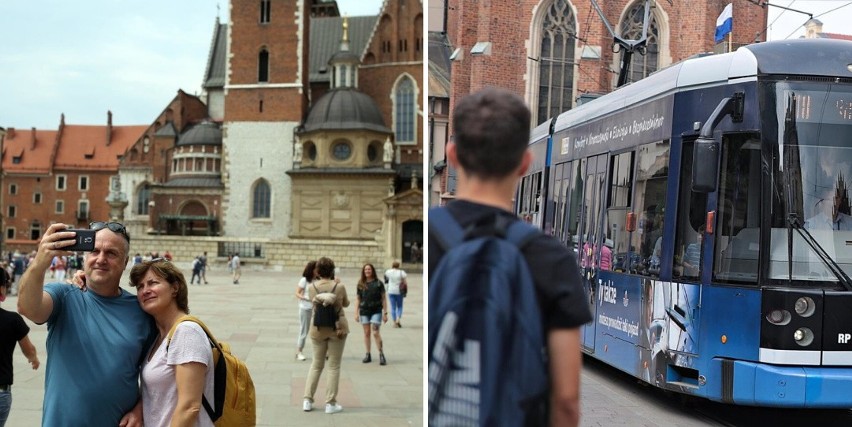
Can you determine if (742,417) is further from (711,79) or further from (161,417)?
(161,417)

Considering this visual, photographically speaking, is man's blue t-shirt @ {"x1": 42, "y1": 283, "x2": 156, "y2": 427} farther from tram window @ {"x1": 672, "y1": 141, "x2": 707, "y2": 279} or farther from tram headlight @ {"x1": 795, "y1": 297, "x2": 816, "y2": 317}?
tram headlight @ {"x1": 795, "y1": 297, "x2": 816, "y2": 317}

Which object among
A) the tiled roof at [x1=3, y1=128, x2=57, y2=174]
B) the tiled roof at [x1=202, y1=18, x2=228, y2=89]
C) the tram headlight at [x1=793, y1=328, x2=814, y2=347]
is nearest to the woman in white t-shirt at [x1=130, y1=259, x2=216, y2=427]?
the tram headlight at [x1=793, y1=328, x2=814, y2=347]

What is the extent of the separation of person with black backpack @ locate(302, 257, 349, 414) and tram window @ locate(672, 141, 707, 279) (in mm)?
3464

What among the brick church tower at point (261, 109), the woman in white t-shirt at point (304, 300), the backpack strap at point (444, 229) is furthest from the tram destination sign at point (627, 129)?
the brick church tower at point (261, 109)

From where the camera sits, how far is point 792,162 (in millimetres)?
4996

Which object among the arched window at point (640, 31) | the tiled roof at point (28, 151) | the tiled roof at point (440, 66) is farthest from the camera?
the tiled roof at point (28, 151)

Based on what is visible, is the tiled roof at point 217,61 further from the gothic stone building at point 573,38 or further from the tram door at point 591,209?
the tram door at point 591,209

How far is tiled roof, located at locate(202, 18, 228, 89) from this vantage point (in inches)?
2544

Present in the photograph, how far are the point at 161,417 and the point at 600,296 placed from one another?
3.91 metres

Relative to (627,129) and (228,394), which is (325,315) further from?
(228,394)

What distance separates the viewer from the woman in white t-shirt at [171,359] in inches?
114

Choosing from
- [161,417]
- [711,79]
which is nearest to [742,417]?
[711,79]

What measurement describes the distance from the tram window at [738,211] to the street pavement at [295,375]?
244cm

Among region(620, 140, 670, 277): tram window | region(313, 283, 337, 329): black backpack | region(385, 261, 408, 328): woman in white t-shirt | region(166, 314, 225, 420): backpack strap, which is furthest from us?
region(385, 261, 408, 328): woman in white t-shirt
